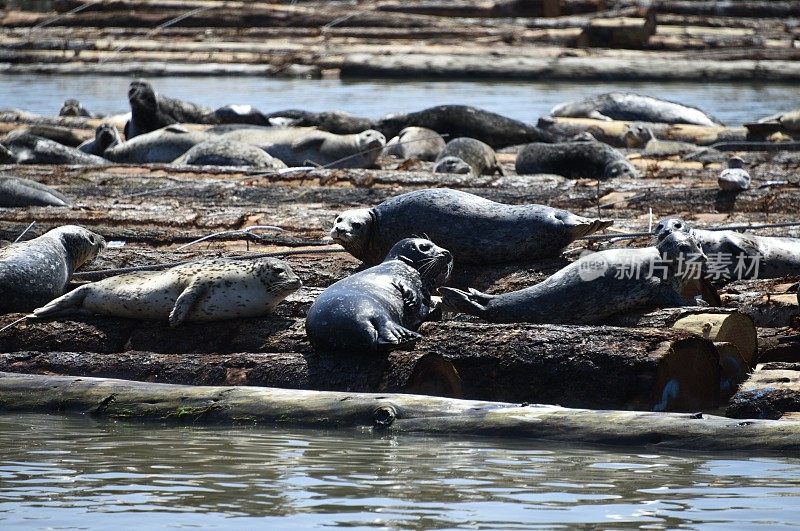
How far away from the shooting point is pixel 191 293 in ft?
20.7

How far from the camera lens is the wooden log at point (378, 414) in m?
4.82

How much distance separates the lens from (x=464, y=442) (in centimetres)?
502

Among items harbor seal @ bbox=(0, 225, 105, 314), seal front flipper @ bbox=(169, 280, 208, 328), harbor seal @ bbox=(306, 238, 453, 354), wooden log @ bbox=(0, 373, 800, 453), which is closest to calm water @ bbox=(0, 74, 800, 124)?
harbor seal @ bbox=(0, 225, 105, 314)

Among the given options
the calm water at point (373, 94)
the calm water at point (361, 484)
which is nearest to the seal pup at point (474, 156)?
the calm water at point (373, 94)

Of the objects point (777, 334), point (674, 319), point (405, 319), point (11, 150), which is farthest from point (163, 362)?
point (11, 150)

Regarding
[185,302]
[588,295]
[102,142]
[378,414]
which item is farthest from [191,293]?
[102,142]

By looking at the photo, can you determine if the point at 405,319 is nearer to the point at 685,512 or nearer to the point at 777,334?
the point at 777,334

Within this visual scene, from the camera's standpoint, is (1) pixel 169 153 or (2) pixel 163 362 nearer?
(2) pixel 163 362

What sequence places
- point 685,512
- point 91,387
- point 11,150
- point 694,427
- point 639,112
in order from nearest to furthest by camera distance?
1. point 685,512
2. point 694,427
3. point 91,387
4. point 11,150
5. point 639,112

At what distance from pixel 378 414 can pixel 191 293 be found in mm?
1467

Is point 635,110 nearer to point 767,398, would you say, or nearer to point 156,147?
point 156,147

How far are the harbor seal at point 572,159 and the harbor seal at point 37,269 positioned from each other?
5.61 m

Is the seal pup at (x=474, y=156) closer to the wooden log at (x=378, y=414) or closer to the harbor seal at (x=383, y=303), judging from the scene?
the harbor seal at (x=383, y=303)

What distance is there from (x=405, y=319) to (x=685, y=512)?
7.83ft
